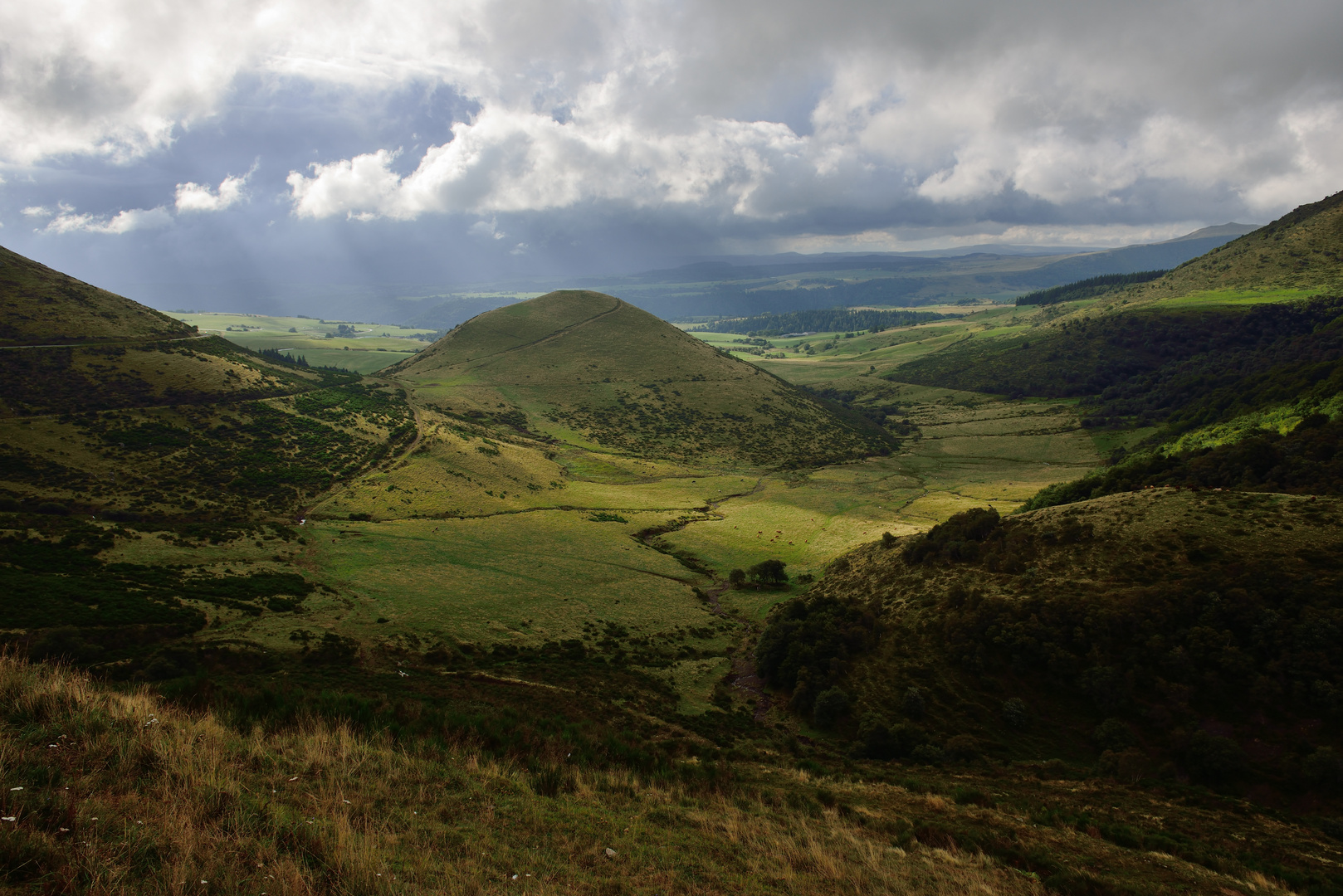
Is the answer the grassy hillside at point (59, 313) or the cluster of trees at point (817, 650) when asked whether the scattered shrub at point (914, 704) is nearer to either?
the cluster of trees at point (817, 650)

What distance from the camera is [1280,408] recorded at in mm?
94062

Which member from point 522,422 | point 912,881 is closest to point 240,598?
point 912,881

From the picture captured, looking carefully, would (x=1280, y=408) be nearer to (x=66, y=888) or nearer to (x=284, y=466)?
(x=66, y=888)

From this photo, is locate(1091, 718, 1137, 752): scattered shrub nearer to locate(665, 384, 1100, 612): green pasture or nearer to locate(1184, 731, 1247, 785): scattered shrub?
locate(1184, 731, 1247, 785): scattered shrub

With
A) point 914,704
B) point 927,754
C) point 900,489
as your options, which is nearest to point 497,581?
point 914,704

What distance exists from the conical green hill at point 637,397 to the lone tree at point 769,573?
69124 millimetres

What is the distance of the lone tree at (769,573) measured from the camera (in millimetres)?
61312

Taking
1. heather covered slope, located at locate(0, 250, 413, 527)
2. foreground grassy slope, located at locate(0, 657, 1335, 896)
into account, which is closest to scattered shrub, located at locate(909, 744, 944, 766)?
foreground grassy slope, located at locate(0, 657, 1335, 896)

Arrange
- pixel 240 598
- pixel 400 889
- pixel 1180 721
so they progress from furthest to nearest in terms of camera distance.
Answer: pixel 240 598 < pixel 1180 721 < pixel 400 889

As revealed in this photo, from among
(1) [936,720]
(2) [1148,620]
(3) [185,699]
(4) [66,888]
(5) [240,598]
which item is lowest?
(1) [936,720]

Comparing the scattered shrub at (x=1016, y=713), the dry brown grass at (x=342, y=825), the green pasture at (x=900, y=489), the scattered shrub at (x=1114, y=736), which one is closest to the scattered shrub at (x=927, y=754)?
the scattered shrub at (x=1016, y=713)

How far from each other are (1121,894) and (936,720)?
2266 centimetres

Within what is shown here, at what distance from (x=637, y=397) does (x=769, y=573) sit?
357ft

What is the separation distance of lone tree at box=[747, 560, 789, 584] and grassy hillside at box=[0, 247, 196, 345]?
105069 millimetres
